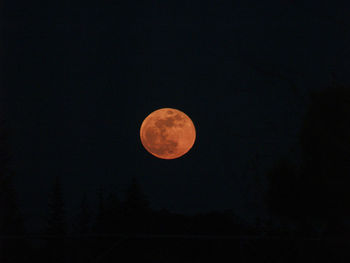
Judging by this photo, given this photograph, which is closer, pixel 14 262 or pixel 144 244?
pixel 14 262

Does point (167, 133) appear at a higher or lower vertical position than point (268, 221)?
higher

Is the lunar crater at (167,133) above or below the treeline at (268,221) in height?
above

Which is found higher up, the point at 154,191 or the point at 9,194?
the point at 154,191

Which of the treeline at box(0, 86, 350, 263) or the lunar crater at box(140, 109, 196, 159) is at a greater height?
the lunar crater at box(140, 109, 196, 159)

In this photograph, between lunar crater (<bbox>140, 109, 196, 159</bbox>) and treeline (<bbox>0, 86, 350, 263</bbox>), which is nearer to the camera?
treeline (<bbox>0, 86, 350, 263</bbox>)

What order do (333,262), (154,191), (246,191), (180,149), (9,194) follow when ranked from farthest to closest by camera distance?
(154,191), (9,194), (180,149), (333,262), (246,191)

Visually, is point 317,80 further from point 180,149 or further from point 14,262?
point 180,149

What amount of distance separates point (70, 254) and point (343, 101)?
4519mm

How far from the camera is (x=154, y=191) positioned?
72.0ft

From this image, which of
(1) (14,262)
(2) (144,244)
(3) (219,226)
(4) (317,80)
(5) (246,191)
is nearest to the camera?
(4) (317,80)

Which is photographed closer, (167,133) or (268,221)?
(268,221)

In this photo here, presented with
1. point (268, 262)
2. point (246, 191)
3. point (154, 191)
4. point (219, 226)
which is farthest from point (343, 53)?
point (154, 191)

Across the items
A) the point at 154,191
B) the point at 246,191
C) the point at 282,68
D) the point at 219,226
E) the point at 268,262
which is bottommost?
the point at 268,262

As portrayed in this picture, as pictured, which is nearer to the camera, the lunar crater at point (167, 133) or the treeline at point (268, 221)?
the treeline at point (268, 221)
